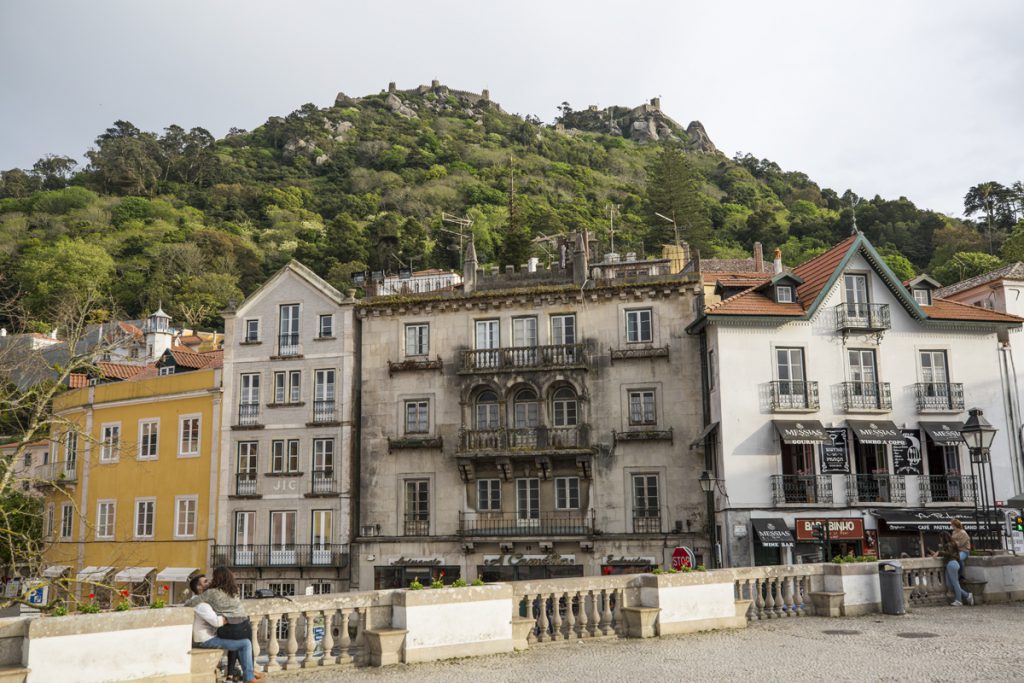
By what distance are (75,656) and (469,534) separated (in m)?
25.4

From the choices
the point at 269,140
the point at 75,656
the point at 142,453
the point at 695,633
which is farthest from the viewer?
the point at 269,140

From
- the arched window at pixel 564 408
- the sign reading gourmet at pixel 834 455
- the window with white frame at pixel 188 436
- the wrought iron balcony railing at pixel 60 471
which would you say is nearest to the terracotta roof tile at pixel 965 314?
the sign reading gourmet at pixel 834 455

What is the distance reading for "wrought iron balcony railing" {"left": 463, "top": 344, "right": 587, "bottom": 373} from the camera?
3747 cm

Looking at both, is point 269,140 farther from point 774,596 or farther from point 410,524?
point 774,596

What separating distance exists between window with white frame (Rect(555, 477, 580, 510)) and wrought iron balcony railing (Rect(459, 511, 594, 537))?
11.6 inches

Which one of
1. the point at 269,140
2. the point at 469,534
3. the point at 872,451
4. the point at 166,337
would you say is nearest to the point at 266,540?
the point at 469,534

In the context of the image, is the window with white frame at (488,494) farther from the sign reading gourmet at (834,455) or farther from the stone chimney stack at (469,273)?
the sign reading gourmet at (834,455)

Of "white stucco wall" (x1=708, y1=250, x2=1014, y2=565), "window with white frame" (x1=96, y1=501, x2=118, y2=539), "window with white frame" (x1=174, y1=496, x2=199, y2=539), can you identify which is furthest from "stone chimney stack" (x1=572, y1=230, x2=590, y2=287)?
"window with white frame" (x1=96, y1=501, x2=118, y2=539)

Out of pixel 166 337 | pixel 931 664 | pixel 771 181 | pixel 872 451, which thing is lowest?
pixel 931 664

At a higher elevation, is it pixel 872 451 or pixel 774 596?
pixel 872 451

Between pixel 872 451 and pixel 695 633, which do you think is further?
pixel 872 451

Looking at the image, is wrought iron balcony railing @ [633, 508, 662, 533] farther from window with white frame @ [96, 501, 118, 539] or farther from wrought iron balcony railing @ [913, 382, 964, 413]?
window with white frame @ [96, 501, 118, 539]

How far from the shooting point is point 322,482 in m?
38.9

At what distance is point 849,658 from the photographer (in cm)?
1505
